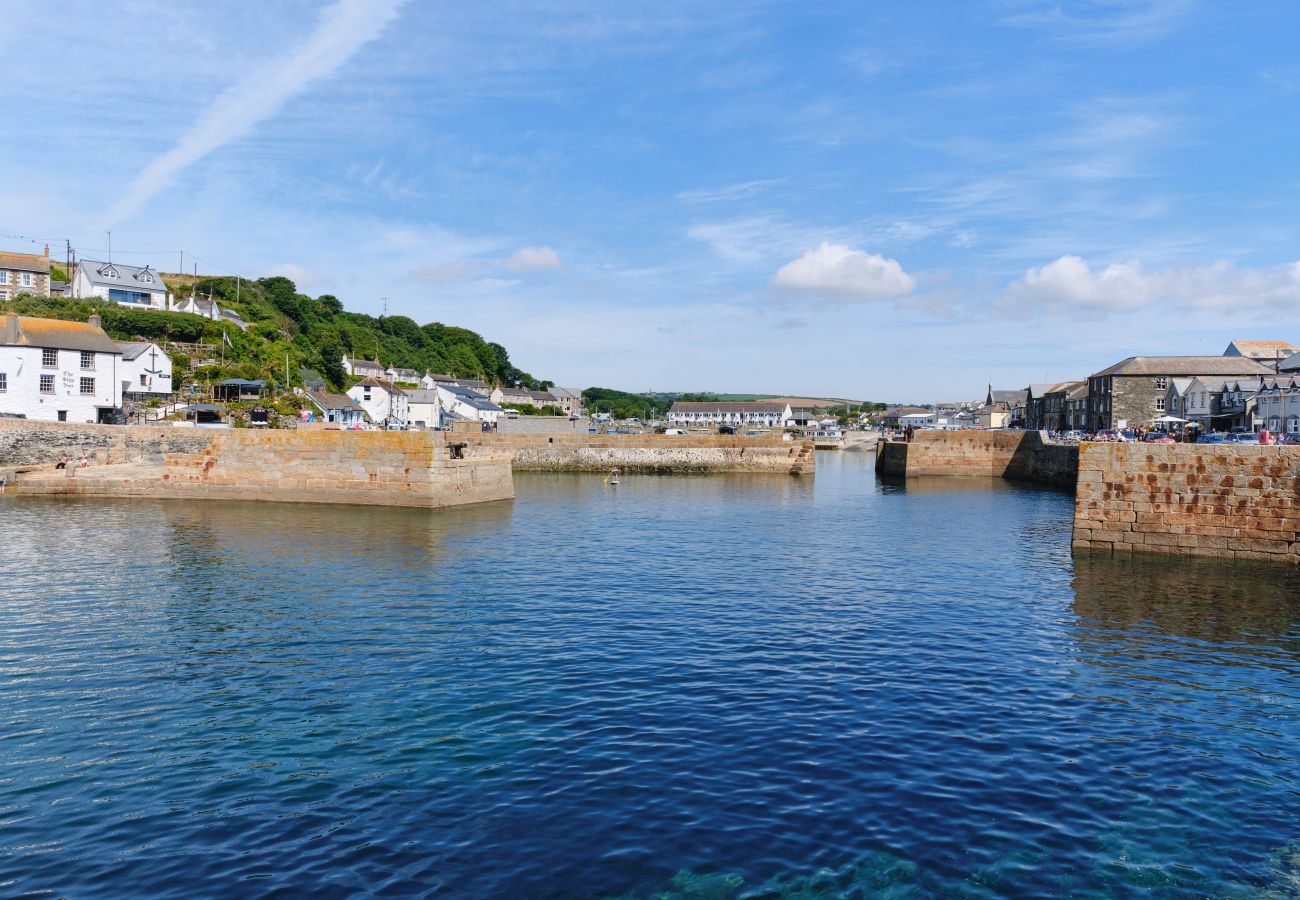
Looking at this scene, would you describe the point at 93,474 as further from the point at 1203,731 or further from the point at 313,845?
the point at 1203,731

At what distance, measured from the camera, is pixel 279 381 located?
7888 centimetres

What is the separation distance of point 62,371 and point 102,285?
39.8m

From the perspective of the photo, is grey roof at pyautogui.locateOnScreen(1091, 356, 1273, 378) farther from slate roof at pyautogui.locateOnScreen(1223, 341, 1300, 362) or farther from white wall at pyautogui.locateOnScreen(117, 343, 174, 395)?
white wall at pyautogui.locateOnScreen(117, 343, 174, 395)

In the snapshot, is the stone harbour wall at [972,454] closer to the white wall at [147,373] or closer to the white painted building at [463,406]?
the white painted building at [463,406]

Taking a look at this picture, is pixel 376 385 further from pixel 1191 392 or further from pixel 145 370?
pixel 1191 392

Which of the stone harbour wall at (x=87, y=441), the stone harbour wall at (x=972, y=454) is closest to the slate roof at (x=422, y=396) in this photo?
the stone harbour wall at (x=87, y=441)

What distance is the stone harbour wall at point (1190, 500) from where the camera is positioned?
2594 centimetres

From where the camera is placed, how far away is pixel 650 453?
2862 inches

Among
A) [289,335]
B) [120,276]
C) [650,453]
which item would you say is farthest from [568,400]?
[650,453]

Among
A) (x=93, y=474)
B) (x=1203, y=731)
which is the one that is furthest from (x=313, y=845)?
(x=93, y=474)

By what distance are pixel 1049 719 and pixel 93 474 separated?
4655 cm

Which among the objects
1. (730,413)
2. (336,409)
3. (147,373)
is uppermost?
(730,413)

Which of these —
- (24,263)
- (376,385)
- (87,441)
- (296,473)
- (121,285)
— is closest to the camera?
(296,473)

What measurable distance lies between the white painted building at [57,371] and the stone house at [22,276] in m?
34.2
